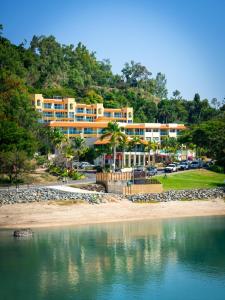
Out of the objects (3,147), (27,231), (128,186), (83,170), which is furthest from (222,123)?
(27,231)

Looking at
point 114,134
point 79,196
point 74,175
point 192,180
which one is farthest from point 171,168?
point 79,196

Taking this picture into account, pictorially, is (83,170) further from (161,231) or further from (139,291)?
(139,291)

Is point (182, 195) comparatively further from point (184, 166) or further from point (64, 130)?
point (64, 130)

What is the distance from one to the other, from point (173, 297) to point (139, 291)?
9.02 ft

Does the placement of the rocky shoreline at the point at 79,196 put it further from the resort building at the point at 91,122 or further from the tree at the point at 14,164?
the resort building at the point at 91,122

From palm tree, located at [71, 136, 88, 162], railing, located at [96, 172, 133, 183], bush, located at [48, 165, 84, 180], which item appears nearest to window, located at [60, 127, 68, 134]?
palm tree, located at [71, 136, 88, 162]

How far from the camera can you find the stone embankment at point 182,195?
75812 mm

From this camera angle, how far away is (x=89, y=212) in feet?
229

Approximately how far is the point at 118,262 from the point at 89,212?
709 inches

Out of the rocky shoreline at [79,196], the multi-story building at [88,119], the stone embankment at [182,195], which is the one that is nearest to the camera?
the rocky shoreline at [79,196]

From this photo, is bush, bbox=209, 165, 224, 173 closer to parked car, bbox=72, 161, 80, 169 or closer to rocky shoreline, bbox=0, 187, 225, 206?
rocky shoreline, bbox=0, 187, 225, 206

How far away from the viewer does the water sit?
44375 mm

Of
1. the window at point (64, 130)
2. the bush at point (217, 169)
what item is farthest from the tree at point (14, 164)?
the window at point (64, 130)

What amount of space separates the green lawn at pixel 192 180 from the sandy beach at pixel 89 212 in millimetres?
6013
